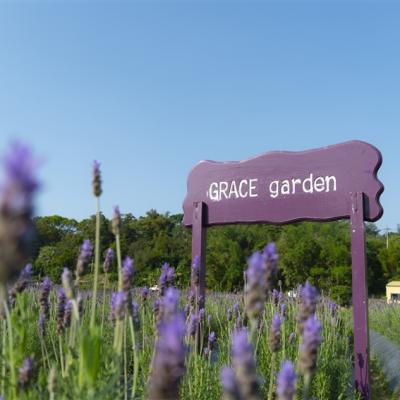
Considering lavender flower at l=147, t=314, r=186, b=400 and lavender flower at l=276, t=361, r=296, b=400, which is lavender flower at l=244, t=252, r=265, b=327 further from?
lavender flower at l=147, t=314, r=186, b=400

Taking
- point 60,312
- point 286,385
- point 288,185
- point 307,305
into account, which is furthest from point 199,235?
point 286,385

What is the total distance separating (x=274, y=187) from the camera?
432cm

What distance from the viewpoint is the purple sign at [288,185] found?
3889 mm

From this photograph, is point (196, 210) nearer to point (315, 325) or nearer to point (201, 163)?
point (201, 163)

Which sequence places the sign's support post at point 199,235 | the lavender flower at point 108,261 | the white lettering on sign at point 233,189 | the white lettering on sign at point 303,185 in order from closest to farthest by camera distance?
the lavender flower at point 108,261 < the white lettering on sign at point 303,185 < the white lettering on sign at point 233,189 < the sign's support post at point 199,235

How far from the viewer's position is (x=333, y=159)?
13.3ft

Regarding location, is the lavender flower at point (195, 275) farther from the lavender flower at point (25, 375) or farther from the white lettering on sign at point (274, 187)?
the lavender flower at point (25, 375)

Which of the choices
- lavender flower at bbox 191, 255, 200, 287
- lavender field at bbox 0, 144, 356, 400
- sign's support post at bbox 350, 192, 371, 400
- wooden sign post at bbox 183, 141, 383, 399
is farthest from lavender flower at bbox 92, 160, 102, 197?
sign's support post at bbox 350, 192, 371, 400

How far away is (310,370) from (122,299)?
0.63 meters

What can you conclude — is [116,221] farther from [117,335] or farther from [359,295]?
[359,295]

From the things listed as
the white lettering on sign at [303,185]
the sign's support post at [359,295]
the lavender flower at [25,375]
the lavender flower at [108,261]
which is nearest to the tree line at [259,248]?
the white lettering on sign at [303,185]

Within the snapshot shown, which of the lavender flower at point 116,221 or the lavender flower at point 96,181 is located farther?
the lavender flower at point 116,221

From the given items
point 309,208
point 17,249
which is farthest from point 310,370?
point 309,208

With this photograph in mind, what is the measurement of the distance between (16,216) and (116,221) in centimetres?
98
